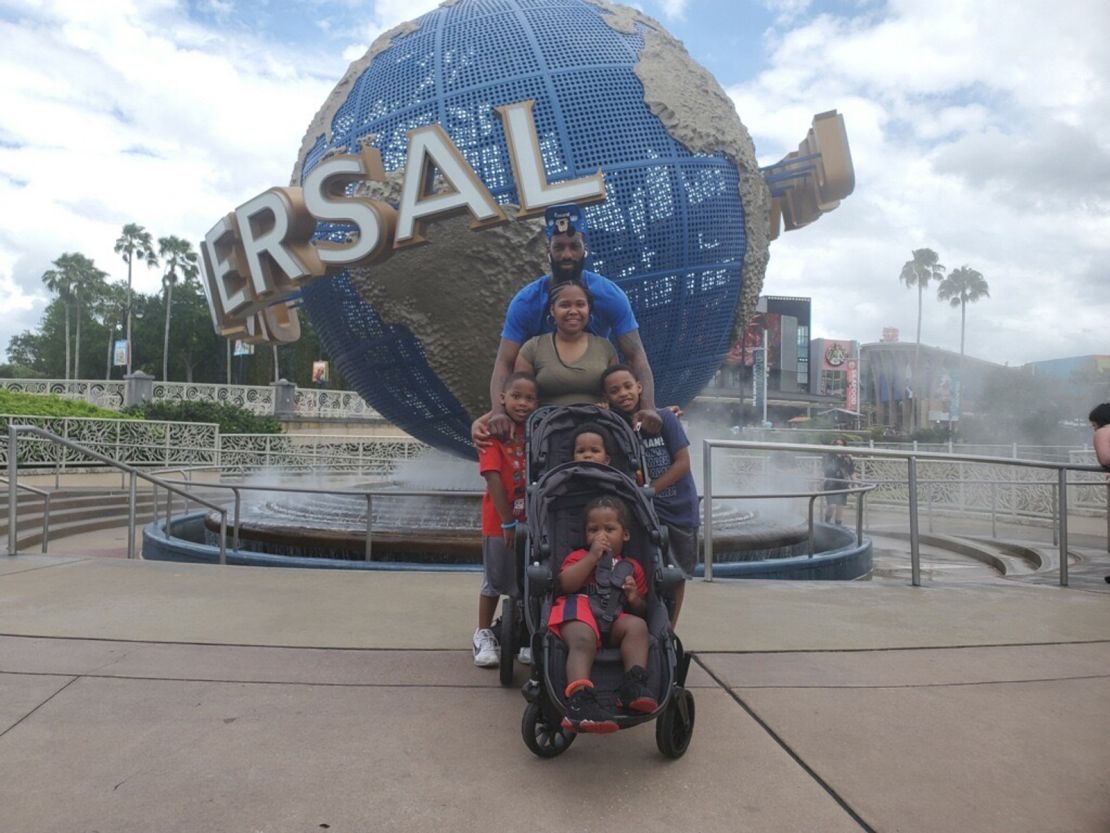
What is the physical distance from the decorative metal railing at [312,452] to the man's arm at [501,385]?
12.4 meters

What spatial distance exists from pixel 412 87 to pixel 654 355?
307cm

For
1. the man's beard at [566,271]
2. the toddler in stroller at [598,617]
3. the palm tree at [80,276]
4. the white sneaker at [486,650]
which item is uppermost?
the palm tree at [80,276]

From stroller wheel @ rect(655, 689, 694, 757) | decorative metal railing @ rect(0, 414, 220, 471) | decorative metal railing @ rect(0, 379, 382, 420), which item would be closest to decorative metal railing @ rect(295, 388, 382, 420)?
decorative metal railing @ rect(0, 379, 382, 420)

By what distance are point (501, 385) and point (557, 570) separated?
0.91 m

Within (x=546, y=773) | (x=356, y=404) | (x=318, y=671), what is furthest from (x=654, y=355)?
(x=356, y=404)

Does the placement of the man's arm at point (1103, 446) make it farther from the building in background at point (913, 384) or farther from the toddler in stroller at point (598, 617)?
the building in background at point (913, 384)

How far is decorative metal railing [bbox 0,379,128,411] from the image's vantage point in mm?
25250

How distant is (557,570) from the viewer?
2.30 m

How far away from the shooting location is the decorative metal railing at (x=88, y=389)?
2525 centimetres

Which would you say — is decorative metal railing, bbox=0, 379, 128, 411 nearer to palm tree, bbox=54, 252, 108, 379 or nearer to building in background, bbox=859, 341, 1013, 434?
palm tree, bbox=54, 252, 108, 379

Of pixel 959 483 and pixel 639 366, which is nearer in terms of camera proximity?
pixel 639 366

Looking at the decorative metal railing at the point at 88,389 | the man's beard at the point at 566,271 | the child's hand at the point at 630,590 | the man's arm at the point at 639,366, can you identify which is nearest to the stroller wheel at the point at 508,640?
the child's hand at the point at 630,590

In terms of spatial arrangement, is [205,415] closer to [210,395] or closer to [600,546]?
[210,395]

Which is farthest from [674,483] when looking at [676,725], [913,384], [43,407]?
[913,384]
